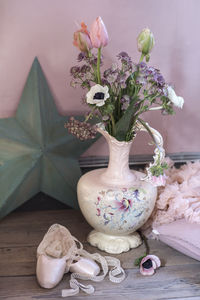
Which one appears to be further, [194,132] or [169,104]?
[194,132]

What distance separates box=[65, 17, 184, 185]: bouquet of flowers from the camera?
37.6 inches

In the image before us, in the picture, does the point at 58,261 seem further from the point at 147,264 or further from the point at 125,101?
the point at 125,101

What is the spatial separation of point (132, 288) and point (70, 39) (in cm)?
91

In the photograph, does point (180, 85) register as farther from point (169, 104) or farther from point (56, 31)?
point (56, 31)

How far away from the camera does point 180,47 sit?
1.34 m

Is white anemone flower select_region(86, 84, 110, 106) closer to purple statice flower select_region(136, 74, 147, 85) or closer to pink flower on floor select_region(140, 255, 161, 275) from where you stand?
purple statice flower select_region(136, 74, 147, 85)

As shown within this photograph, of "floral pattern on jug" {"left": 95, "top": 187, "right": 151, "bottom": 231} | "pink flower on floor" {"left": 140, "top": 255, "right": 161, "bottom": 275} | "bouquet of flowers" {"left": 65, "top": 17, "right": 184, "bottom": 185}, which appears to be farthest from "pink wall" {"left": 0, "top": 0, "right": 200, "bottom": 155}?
"pink flower on floor" {"left": 140, "top": 255, "right": 161, "bottom": 275}

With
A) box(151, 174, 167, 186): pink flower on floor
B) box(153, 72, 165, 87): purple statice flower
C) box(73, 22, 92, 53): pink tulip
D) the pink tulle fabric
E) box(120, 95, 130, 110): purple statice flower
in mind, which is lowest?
the pink tulle fabric

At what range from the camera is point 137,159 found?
1414mm

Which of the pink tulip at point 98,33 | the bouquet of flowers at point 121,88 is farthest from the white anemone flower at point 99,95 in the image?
the pink tulip at point 98,33

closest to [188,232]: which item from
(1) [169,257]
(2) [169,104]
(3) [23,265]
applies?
(1) [169,257]

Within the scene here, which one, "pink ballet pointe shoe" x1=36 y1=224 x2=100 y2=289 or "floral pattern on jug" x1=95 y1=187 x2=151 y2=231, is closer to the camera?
"pink ballet pointe shoe" x1=36 y1=224 x2=100 y2=289

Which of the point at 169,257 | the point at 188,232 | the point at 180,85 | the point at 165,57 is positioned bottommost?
the point at 169,257

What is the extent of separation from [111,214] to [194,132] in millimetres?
618
